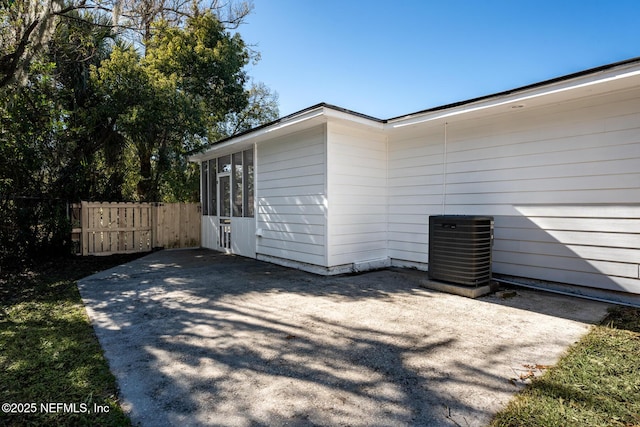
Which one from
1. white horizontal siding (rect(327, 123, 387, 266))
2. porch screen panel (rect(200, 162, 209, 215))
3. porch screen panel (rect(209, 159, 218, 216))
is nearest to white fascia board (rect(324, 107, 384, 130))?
white horizontal siding (rect(327, 123, 387, 266))

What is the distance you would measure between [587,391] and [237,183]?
23.1ft

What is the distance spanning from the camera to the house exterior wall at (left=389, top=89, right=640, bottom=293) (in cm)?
372

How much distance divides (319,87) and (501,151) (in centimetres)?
781

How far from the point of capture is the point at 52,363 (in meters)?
2.29

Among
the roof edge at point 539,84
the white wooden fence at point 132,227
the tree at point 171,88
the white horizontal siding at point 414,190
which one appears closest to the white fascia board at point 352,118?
the roof edge at point 539,84

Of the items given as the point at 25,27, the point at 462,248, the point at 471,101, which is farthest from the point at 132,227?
the point at 471,101

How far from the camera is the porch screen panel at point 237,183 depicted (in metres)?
7.55

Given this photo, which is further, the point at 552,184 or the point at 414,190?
the point at 414,190

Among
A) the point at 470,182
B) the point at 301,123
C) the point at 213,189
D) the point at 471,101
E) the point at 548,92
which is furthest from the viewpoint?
the point at 213,189

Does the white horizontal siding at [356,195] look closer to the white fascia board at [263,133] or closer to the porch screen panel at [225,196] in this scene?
the white fascia board at [263,133]

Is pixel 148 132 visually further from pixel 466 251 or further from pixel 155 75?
pixel 466 251

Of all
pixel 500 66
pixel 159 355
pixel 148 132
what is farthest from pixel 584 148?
pixel 148 132

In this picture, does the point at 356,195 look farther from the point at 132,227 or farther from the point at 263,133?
the point at 132,227

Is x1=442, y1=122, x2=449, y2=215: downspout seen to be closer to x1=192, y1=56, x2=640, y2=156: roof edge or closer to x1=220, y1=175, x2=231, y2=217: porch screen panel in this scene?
x1=192, y1=56, x2=640, y2=156: roof edge
